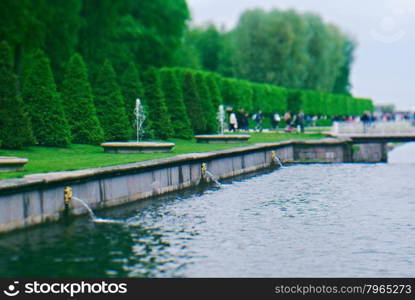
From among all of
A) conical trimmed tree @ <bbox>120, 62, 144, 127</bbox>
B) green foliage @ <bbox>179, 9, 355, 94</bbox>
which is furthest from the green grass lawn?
green foliage @ <bbox>179, 9, 355, 94</bbox>

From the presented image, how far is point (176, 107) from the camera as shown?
4319cm

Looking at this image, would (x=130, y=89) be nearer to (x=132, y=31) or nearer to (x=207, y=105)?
(x=207, y=105)

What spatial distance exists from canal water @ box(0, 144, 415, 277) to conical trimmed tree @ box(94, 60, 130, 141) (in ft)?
39.7

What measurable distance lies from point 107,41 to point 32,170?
38.1 m

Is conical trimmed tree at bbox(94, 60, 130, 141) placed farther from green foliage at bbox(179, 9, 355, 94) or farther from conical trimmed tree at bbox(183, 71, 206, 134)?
green foliage at bbox(179, 9, 355, 94)

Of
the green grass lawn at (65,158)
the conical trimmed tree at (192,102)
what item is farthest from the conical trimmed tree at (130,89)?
the green grass lawn at (65,158)

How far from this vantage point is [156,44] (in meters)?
62.7

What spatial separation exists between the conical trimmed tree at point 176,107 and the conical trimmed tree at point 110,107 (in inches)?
250

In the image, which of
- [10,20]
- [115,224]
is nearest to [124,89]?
[10,20]

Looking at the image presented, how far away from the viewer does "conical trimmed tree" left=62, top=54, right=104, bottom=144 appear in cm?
3338

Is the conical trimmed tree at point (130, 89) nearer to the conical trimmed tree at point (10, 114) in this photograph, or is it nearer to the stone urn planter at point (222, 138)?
the stone urn planter at point (222, 138)

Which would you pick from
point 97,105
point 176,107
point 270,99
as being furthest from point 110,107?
point 270,99

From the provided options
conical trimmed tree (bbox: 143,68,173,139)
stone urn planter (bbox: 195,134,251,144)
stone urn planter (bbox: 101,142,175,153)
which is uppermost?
conical trimmed tree (bbox: 143,68,173,139)

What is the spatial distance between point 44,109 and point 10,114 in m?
3.08
